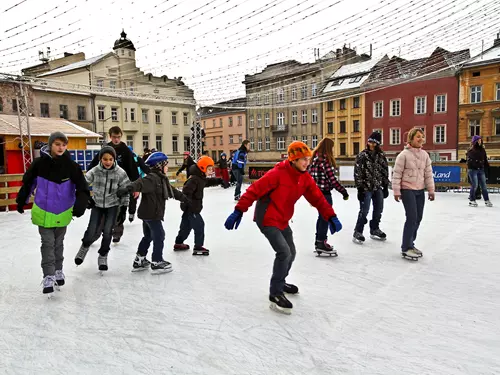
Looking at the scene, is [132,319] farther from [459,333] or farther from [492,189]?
[492,189]

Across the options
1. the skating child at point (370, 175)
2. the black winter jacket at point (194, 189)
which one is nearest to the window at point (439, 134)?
the skating child at point (370, 175)

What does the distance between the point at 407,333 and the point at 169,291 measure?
2.08m

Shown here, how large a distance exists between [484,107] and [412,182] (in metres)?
30.5

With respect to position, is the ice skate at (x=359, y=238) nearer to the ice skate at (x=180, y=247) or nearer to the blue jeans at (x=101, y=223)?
the ice skate at (x=180, y=247)

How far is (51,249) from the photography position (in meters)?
3.68

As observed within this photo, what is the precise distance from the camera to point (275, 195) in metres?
3.29

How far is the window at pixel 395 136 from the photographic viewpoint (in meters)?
34.9

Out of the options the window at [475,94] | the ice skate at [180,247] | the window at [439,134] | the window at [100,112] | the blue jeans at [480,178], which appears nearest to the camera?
the ice skate at [180,247]

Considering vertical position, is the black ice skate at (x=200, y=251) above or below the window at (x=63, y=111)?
below

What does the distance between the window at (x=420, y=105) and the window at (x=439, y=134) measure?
1703 mm

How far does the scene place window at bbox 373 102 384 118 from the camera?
3603 centimetres

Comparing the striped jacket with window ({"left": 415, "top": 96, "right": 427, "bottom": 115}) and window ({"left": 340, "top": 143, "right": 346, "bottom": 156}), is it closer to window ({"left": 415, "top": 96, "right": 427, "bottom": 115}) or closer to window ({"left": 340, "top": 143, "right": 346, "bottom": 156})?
window ({"left": 415, "top": 96, "right": 427, "bottom": 115})

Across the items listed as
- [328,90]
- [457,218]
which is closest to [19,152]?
[457,218]

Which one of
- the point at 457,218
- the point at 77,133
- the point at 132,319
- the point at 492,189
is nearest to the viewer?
the point at 132,319
